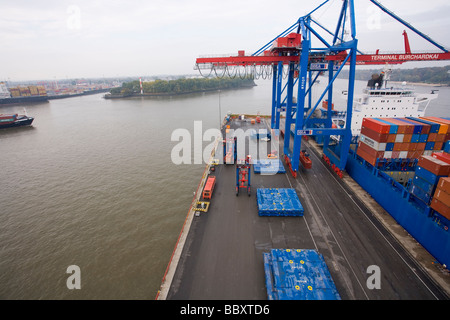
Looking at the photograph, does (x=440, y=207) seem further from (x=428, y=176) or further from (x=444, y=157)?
(x=444, y=157)

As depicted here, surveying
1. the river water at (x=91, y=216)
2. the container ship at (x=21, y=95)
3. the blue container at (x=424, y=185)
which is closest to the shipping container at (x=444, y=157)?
the blue container at (x=424, y=185)

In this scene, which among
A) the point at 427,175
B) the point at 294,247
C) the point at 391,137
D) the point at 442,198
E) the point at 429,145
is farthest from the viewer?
the point at 429,145

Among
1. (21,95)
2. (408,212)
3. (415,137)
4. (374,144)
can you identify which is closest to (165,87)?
(21,95)

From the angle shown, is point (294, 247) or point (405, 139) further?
point (405, 139)

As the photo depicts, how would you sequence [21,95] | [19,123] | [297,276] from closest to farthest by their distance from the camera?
[297,276] < [19,123] < [21,95]

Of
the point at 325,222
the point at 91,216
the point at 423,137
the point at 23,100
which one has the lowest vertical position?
the point at 91,216
